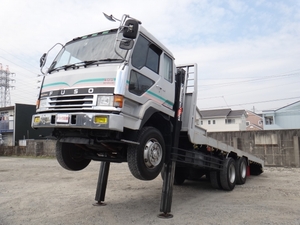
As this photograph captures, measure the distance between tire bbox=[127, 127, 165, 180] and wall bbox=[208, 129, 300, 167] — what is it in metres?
12.2

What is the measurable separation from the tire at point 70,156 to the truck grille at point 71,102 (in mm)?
1101

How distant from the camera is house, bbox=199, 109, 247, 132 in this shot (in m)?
41.5

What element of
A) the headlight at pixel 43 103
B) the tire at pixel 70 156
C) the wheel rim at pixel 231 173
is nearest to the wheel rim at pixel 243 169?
the wheel rim at pixel 231 173

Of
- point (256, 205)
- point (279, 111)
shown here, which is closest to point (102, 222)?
point (256, 205)

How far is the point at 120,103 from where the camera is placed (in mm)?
4332

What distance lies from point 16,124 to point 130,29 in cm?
3071

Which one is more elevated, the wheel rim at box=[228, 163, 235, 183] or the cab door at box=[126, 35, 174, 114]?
the cab door at box=[126, 35, 174, 114]

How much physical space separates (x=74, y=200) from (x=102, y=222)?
2.11m

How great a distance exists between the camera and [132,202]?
22.5 feet

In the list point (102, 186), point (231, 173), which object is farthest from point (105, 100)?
point (231, 173)

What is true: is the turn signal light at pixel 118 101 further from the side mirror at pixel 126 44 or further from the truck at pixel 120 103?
the side mirror at pixel 126 44

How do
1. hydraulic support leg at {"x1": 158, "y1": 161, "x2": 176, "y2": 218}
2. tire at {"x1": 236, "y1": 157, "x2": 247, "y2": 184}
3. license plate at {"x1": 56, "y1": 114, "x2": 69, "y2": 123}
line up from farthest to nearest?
tire at {"x1": 236, "y1": 157, "x2": 247, "y2": 184} < hydraulic support leg at {"x1": 158, "y1": 161, "x2": 176, "y2": 218} < license plate at {"x1": 56, "y1": 114, "x2": 69, "y2": 123}

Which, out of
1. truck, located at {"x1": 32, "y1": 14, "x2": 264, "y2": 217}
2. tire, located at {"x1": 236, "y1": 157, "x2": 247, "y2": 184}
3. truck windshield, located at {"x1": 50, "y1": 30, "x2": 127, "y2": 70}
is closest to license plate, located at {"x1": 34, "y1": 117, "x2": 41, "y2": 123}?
truck, located at {"x1": 32, "y1": 14, "x2": 264, "y2": 217}

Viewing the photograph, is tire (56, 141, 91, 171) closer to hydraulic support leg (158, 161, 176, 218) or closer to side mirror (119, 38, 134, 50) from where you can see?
hydraulic support leg (158, 161, 176, 218)
